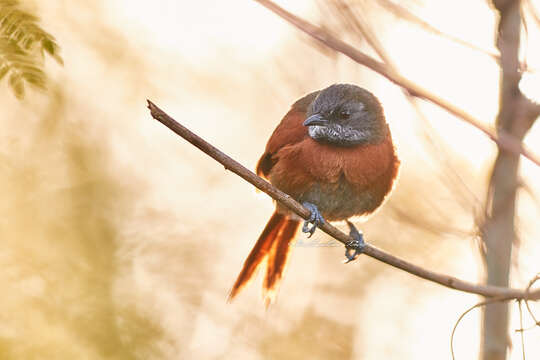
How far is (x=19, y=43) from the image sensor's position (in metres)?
2.10

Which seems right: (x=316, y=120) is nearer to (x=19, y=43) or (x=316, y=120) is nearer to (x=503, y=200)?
(x=503, y=200)

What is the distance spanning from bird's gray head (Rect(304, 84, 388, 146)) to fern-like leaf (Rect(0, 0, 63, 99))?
266 cm

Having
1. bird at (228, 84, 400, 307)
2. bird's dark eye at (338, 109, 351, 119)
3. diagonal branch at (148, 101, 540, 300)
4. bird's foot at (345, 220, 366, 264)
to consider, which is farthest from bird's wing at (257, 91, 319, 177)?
diagonal branch at (148, 101, 540, 300)

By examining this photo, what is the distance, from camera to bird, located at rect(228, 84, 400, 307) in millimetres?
4609

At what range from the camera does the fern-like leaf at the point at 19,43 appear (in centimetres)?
207

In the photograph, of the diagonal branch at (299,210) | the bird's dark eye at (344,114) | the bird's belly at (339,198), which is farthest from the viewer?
the bird's dark eye at (344,114)

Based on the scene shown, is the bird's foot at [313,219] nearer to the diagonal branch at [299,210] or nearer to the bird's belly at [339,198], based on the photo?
the bird's belly at [339,198]

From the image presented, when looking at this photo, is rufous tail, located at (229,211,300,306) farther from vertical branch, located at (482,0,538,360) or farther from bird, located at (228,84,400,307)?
vertical branch, located at (482,0,538,360)

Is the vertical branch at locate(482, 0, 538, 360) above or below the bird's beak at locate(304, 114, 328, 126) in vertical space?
below

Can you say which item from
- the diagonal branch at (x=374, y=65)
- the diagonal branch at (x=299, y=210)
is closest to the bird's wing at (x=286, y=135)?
the diagonal branch at (x=299, y=210)

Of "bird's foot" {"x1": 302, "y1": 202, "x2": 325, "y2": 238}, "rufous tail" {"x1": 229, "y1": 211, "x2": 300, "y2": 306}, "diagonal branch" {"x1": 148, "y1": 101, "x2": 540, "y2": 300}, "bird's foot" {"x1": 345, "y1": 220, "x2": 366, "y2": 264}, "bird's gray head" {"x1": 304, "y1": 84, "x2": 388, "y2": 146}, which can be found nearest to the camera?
"diagonal branch" {"x1": 148, "y1": 101, "x2": 540, "y2": 300}

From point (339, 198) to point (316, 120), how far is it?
1.75 feet

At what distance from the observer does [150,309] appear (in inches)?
182

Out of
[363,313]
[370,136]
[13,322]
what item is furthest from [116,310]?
[363,313]
